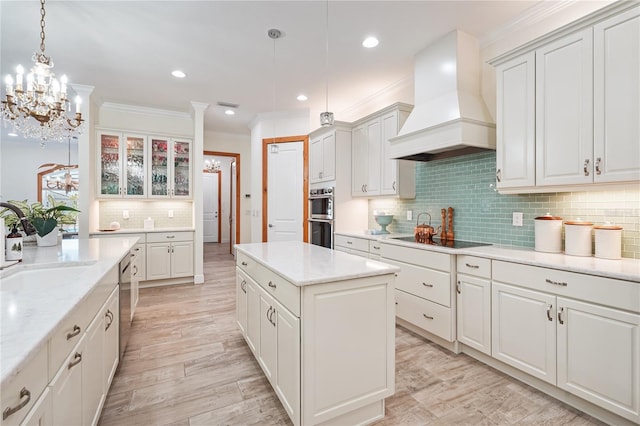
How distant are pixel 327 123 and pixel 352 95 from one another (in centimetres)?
232

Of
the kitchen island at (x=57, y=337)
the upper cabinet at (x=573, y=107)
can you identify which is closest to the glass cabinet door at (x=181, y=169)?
the kitchen island at (x=57, y=337)

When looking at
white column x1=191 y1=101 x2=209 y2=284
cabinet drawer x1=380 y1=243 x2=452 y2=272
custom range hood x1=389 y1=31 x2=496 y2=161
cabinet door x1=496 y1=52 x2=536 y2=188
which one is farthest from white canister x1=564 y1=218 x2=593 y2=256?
white column x1=191 y1=101 x2=209 y2=284

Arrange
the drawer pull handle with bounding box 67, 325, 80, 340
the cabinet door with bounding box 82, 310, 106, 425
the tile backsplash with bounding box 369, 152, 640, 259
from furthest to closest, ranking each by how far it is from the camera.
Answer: the tile backsplash with bounding box 369, 152, 640, 259 < the cabinet door with bounding box 82, 310, 106, 425 < the drawer pull handle with bounding box 67, 325, 80, 340

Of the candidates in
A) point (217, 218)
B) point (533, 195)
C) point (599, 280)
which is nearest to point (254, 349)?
point (599, 280)

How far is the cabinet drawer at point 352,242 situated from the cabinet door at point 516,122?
1550 mm

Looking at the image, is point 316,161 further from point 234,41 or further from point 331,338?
point 331,338

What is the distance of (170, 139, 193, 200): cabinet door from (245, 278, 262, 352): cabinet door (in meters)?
3.30

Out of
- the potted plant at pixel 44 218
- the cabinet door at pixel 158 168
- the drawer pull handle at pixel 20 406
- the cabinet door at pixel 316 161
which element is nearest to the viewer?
the drawer pull handle at pixel 20 406

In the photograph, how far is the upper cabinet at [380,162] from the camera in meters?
3.60

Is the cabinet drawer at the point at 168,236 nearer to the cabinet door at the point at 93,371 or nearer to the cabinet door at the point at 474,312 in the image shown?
the cabinet door at the point at 93,371

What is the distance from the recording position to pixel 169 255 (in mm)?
4781

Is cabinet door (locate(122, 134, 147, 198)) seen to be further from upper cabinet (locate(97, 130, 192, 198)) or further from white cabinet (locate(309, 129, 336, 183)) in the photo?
white cabinet (locate(309, 129, 336, 183))

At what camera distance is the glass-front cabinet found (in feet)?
15.3

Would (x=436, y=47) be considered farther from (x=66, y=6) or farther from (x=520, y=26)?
(x=66, y=6)
